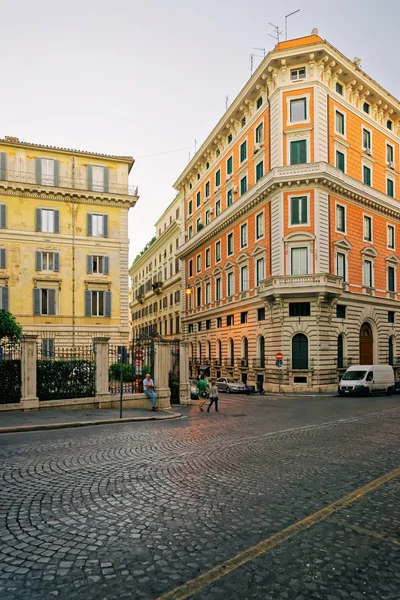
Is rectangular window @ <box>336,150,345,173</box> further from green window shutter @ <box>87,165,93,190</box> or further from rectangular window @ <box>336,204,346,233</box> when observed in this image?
green window shutter @ <box>87,165,93,190</box>

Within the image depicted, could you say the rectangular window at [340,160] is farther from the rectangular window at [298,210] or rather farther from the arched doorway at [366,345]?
the arched doorway at [366,345]

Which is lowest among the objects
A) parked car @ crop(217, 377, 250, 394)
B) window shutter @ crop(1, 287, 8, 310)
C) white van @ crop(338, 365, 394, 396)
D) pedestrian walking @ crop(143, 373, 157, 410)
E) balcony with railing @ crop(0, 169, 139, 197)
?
parked car @ crop(217, 377, 250, 394)

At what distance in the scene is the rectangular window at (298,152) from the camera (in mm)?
32000

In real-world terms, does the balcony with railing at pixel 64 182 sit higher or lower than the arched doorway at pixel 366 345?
higher

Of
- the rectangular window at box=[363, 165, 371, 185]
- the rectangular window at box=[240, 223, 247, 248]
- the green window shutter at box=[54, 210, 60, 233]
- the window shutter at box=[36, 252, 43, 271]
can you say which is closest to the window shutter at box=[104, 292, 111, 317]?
the window shutter at box=[36, 252, 43, 271]

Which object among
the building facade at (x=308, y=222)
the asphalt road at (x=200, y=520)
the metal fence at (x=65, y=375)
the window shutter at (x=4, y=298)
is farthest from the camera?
the window shutter at (x=4, y=298)

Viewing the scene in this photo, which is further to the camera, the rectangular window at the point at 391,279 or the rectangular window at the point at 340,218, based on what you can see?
the rectangular window at the point at 391,279

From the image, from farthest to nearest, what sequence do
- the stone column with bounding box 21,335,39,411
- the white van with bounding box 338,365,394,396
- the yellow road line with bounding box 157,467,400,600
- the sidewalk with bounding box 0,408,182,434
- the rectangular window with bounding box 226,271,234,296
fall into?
the rectangular window with bounding box 226,271,234,296 → the white van with bounding box 338,365,394,396 → the stone column with bounding box 21,335,39,411 → the sidewalk with bounding box 0,408,182,434 → the yellow road line with bounding box 157,467,400,600

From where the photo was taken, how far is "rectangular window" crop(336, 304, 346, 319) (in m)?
32.6

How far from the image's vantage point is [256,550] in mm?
4633

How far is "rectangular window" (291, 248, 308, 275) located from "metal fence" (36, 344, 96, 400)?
1788 cm

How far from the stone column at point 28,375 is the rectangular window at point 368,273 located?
27261 mm

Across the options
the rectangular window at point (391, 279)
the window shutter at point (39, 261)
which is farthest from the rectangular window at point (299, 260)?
the window shutter at point (39, 261)

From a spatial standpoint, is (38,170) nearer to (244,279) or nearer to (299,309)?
(244,279)
